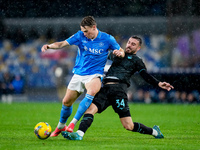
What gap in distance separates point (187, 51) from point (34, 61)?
31.7 ft

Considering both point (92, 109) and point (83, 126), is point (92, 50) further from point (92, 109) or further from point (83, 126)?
point (83, 126)

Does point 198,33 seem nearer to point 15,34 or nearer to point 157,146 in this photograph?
point 15,34

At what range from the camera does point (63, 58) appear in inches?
1022

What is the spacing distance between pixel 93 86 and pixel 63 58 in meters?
19.2

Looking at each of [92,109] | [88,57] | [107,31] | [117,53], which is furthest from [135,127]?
[107,31]

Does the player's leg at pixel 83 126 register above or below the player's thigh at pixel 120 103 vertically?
below

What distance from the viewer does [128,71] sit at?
736cm

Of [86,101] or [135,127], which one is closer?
[86,101]

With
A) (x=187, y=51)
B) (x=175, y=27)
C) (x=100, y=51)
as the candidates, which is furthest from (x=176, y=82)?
(x=100, y=51)

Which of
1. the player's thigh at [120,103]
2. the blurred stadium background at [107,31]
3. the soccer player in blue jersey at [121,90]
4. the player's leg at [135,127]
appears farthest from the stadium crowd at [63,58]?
the player's thigh at [120,103]

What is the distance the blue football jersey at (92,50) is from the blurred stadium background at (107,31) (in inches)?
545

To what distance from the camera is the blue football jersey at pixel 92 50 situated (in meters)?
7.20

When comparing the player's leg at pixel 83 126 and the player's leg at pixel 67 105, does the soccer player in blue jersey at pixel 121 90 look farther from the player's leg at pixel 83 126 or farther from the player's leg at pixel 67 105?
the player's leg at pixel 67 105

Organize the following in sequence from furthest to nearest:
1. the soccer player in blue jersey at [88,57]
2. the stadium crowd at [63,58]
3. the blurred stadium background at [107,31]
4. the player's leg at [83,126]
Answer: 1. the stadium crowd at [63,58]
2. the blurred stadium background at [107,31]
3. the soccer player in blue jersey at [88,57]
4. the player's leg at [83,126]
